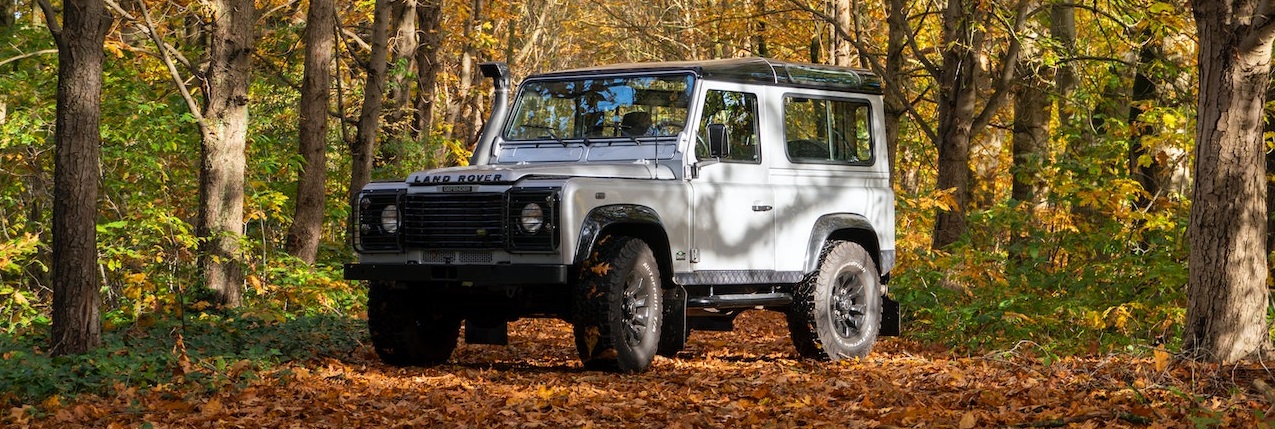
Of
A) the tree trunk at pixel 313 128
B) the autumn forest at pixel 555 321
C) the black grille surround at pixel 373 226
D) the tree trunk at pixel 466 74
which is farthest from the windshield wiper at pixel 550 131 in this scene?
the tree trunk at pixel 466 74

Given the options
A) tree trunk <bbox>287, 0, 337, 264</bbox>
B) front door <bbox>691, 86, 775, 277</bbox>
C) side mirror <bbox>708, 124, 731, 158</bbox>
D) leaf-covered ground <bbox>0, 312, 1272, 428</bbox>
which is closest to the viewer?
leaf-covered ground <bbox>0, 312, 1272, 428</bbox>

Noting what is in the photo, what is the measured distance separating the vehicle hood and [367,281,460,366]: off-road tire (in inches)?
36.4

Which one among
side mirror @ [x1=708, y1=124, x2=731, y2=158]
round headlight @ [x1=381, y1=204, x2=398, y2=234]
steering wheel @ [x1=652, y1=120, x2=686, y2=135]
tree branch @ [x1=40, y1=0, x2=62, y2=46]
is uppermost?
tree branch @ [x1=40, y1=0, x2=62, y2=46]

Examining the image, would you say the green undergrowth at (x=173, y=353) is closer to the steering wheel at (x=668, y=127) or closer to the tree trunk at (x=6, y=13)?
the steering wheel at (x=668, y=127)

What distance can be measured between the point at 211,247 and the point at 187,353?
15.1 feet

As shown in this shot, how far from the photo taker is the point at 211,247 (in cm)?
1425

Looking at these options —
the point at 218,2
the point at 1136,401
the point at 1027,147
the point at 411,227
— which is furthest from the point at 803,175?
the point at 1027,147

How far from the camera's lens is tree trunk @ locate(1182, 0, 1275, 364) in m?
8.95

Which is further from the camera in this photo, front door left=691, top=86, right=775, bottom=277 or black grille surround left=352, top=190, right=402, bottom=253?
front door left=691, top=86, right=775, bottom=277

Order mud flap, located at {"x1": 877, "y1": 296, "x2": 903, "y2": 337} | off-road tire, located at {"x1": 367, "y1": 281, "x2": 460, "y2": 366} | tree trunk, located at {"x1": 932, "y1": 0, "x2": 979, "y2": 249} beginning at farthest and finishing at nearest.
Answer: tree trunk, located at {"x1": 932, "y1": 0, "x2": 979, "y2": 249} < mud flap, located at {"x1": 877, "y1": 296, "x2": 903, "y2": 337} < off-road tire, located at {"x1": 367, "y1": 281, "x2": 460, "y2": 366}

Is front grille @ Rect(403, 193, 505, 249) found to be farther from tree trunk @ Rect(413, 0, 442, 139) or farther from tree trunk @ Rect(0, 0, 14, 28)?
tree trunk @ Rect(413, 0, 442, 139)

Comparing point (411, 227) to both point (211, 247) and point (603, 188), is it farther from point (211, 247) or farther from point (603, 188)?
point (211, 247)

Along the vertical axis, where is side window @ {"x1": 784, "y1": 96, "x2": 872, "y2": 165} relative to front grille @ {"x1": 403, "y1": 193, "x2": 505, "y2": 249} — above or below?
above

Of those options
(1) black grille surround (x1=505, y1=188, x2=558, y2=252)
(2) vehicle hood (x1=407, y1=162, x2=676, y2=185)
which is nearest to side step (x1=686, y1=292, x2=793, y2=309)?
(2) vehicle hood (x1=407, y1=162, x2=676, y2=185)
